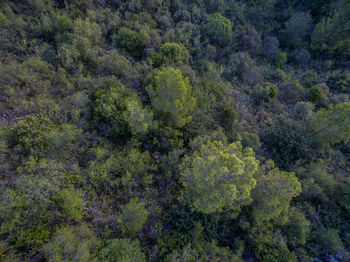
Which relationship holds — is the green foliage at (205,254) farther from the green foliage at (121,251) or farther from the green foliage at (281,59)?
the green foliage at (281,59)

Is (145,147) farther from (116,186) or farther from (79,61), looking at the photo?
(79,61)

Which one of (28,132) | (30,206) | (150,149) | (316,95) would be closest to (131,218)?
(30,206)

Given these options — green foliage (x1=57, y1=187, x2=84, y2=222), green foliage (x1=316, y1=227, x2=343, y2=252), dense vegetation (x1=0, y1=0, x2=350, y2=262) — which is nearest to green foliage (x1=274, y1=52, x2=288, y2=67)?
dense vegetation (x1=0, y1=0, x2=350, y2=262)

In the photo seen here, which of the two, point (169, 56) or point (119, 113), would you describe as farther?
point (169, 56)

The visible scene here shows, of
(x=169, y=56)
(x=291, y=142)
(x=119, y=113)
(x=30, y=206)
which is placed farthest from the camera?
(x=169, y=56)

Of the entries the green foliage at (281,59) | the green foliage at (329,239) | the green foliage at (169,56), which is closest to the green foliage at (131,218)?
the green foliage at (329,239)

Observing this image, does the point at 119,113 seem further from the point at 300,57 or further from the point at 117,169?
the point at 300,57
